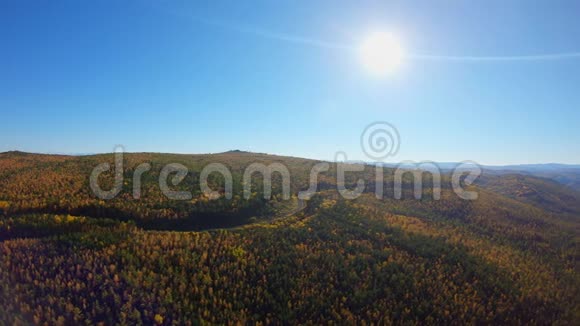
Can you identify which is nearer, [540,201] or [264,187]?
[264,187]

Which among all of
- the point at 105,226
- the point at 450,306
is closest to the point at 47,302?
the point at 105,226

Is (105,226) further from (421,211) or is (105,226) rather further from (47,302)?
(421,211)

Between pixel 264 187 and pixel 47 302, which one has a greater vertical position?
pixel 264 187

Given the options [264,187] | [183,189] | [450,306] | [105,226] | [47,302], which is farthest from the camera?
[264,187]

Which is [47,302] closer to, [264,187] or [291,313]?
[291,313]

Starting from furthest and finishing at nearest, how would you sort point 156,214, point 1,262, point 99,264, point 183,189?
point 183,189 < point 156,214 < point 99,264 < point 1,262

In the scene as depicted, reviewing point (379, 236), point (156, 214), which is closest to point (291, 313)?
point (379, 236)
